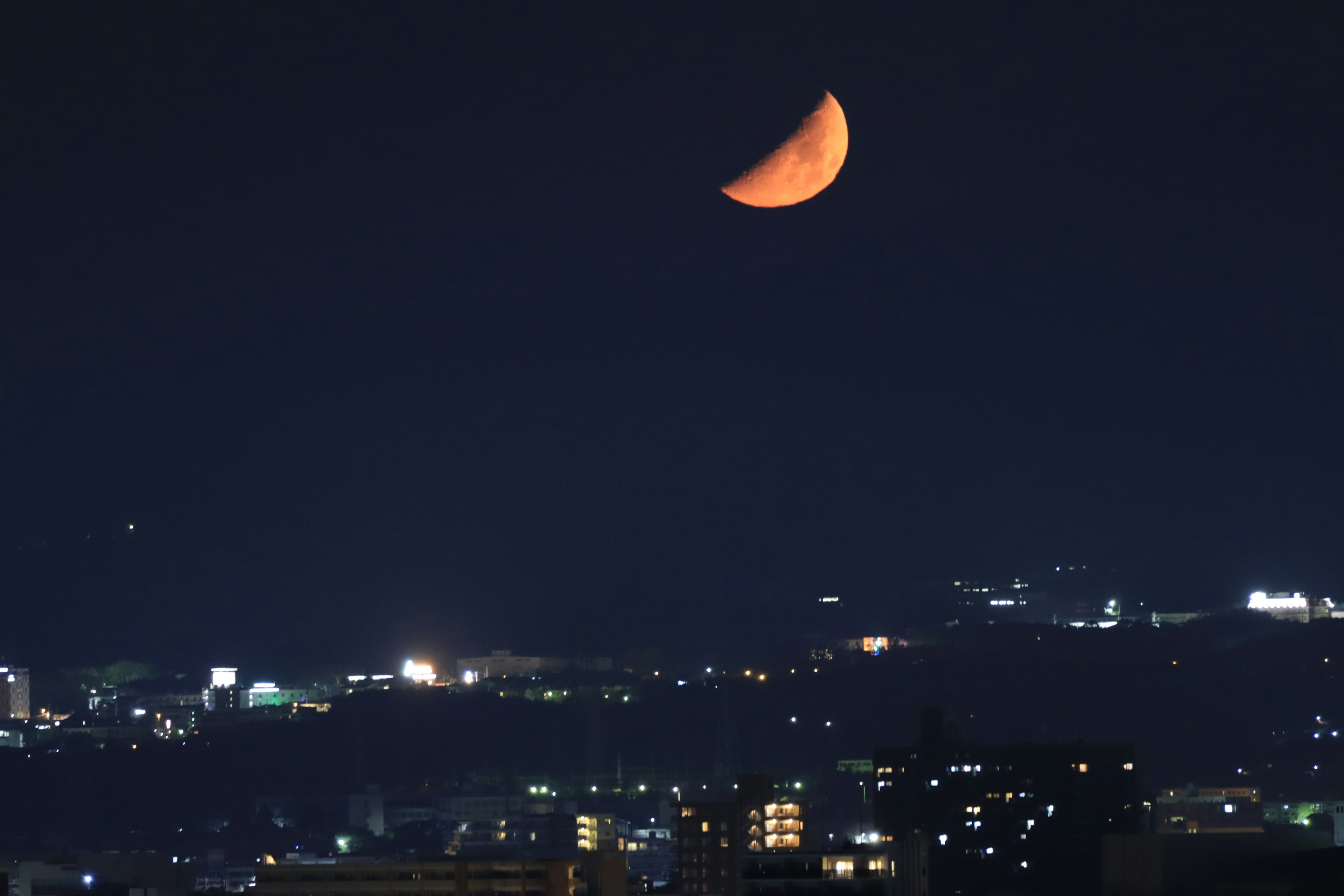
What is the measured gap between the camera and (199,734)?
74.6 meters

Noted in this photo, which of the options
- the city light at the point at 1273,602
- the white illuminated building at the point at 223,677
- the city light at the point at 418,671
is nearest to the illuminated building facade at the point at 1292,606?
the city light at the point at 1273,602

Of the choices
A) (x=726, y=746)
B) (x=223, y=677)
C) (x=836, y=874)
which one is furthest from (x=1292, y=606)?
(x=836, y=874)

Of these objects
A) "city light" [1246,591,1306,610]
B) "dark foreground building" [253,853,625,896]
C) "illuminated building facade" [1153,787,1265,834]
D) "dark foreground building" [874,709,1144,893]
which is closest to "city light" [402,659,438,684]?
"city light" [1246,591,1306,610]

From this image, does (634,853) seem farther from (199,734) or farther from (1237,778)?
(199,734)

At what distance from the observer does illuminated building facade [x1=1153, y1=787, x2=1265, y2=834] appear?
44.8m

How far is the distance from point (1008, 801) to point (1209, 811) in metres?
6.94

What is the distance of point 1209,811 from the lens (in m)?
46.7

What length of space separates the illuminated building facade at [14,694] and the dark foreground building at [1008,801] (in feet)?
168

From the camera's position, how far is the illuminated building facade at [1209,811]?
44.8m

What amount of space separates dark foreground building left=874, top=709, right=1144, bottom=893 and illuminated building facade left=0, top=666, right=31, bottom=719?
51.3m

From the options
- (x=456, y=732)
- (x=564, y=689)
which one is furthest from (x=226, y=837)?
(x=564, y=689)

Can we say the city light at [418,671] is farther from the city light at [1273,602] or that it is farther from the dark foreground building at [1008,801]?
the dark foreground building at [1008,801]

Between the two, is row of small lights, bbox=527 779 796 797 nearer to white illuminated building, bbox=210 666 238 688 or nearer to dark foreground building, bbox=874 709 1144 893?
dark foreground building, bbox=874 709 1144 893

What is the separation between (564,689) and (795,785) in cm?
2405
